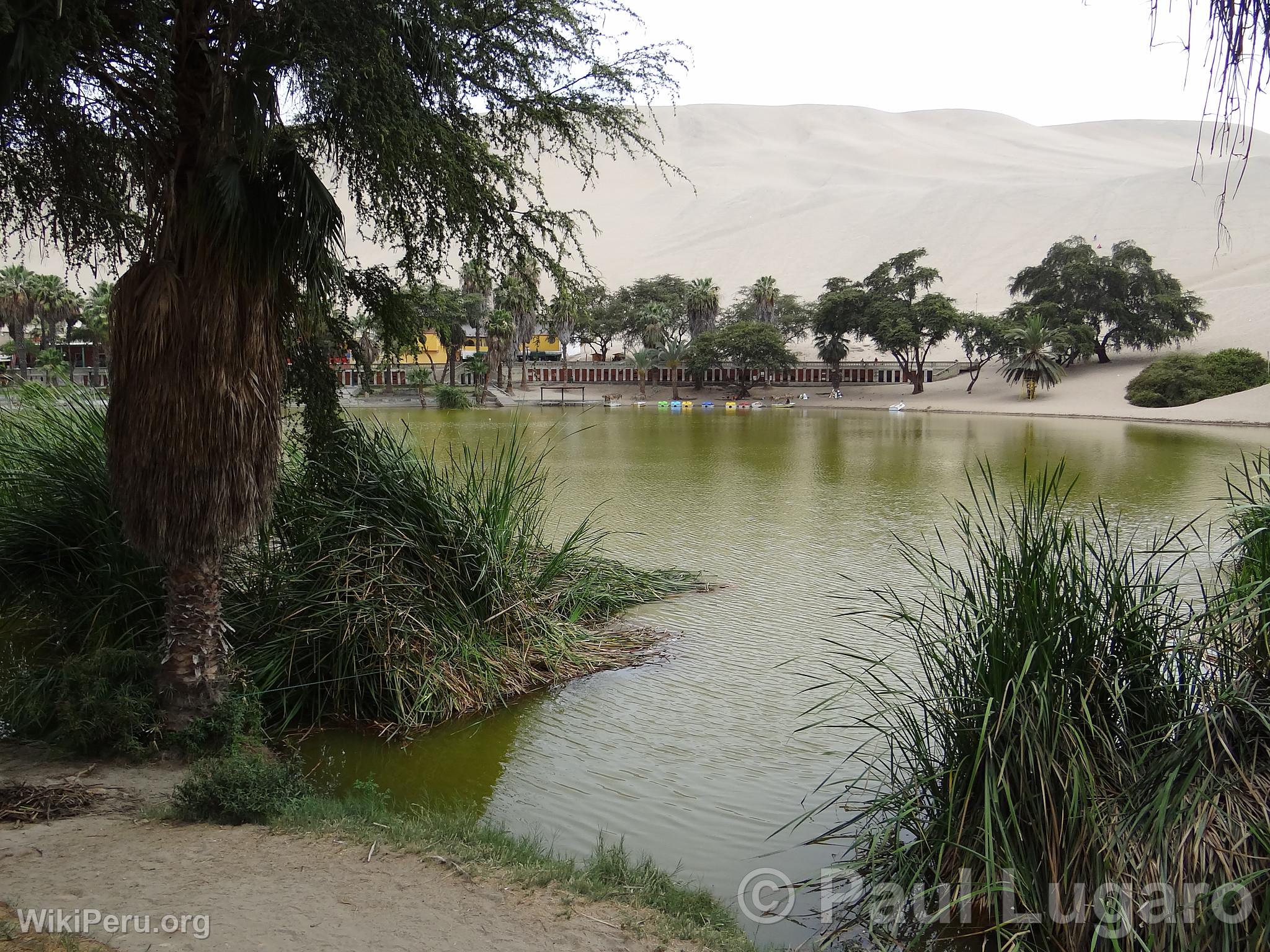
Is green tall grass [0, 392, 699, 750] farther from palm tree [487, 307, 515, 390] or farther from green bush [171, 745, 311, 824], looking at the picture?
palm tree [487, 307, 515, 390]

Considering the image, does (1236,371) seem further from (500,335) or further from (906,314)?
(500,335)

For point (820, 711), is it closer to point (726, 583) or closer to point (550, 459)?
A: point (726, 583)

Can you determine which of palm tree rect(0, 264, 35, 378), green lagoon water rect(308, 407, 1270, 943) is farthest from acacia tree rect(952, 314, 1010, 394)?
palm tree rect(0, 264, 35, 378)

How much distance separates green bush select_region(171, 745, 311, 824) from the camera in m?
4.60

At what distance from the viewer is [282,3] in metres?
5.54

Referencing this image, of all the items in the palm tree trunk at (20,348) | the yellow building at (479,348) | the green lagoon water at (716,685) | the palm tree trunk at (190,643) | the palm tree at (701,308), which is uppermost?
the palm tree at (701,308)

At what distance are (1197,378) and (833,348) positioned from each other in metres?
25.6

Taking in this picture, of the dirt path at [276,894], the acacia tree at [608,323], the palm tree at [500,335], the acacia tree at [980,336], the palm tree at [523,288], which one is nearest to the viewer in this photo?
the dirt path at [276,894]

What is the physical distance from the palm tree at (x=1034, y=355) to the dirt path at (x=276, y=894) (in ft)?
202

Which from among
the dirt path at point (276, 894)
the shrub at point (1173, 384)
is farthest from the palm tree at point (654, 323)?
the dirt path at point (276, 894)

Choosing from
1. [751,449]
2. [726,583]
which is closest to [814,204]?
[751,449]

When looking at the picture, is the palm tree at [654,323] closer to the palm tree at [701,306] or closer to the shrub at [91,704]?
the palm tree at [701,306]

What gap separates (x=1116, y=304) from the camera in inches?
2633

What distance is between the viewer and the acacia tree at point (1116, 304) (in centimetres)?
6606
